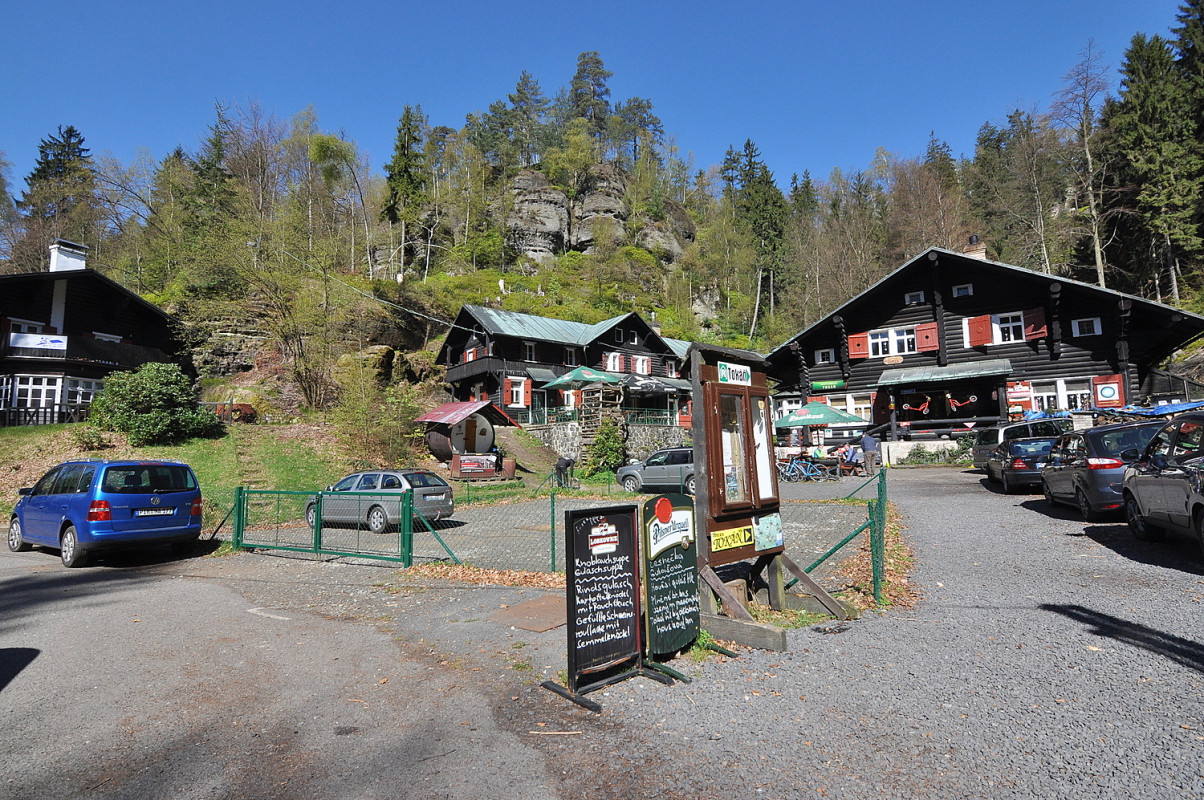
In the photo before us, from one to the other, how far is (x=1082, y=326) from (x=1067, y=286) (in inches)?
90.6

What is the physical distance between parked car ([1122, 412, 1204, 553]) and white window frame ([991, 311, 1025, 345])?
24.5 m

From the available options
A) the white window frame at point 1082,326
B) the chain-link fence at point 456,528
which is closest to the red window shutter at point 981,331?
the white window frame at point 1082,326

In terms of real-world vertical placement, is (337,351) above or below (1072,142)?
below

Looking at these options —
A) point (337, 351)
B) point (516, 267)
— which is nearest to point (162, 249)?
point (337, 351)

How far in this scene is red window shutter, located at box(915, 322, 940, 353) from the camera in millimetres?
32000

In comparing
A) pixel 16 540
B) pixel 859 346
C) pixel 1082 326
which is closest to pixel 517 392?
Answer: pixel 859 346

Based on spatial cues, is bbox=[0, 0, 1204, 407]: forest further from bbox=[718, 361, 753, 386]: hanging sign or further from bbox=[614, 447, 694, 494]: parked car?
bbox=[718, 361, 753, 386]: hanging sign

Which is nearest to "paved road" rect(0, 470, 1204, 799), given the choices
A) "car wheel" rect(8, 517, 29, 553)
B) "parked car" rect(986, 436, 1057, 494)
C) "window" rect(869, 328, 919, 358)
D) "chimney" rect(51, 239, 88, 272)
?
"car wheel" rect(8, 517, 29, 553)

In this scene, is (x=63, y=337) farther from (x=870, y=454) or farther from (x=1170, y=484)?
(x=1170, y=484)

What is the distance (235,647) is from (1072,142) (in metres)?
43.6

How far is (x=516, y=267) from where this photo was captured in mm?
67875

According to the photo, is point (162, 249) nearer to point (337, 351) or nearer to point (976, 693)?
point (337, 351)

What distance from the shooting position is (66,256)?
30.2 metres

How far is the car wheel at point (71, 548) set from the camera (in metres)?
10.3
